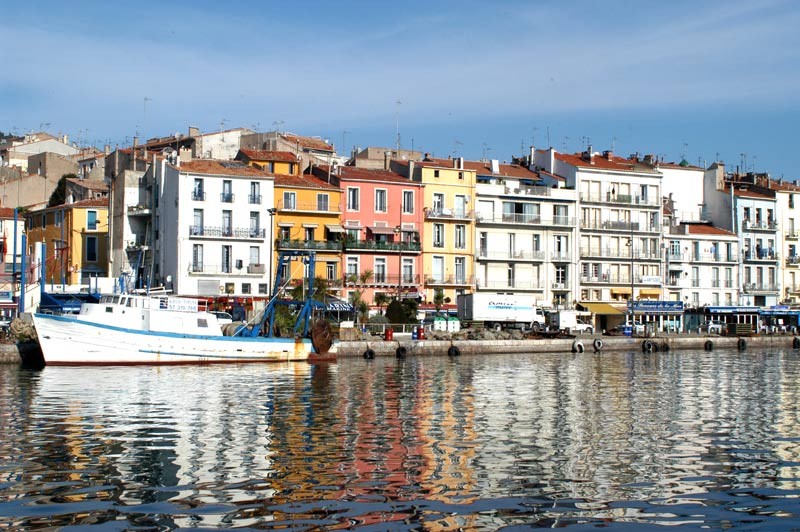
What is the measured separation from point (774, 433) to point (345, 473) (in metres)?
11.5

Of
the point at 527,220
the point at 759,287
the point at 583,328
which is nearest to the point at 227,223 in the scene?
the point at 527,220

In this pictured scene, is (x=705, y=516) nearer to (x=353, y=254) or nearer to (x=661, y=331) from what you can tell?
(x=353, y=254)

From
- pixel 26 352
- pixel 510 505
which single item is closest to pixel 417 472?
pixel 510 505

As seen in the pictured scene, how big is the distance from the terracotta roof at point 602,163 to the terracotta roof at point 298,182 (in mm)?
22077

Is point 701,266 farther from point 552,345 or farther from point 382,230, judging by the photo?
point 382,230

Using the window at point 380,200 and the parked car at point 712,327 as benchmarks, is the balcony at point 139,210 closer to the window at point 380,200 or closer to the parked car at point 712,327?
the window at point 380,200

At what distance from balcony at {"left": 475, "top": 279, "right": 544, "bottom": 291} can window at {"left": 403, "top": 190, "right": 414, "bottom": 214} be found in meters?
7.65

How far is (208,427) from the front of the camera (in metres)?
23.8

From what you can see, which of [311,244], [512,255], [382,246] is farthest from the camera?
[512,255]

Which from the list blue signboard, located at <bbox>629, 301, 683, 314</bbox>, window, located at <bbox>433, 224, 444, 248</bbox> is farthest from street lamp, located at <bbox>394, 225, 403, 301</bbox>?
blue signboard, located at <bbox>629, 301, 683, 314</bbox>

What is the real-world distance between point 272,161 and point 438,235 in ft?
45.2

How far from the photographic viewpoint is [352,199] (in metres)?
73.0

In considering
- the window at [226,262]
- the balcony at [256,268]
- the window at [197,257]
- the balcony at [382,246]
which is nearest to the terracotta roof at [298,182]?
the balcony at [382,246]

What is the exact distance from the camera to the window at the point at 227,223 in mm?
68031
